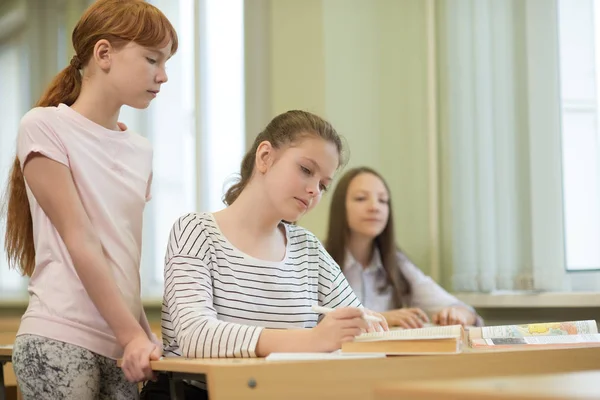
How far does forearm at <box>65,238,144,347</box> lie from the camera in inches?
60.3

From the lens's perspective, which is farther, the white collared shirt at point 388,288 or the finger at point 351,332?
the white collared shirt at point 388,288

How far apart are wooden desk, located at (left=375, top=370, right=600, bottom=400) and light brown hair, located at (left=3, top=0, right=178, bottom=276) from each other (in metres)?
0.96

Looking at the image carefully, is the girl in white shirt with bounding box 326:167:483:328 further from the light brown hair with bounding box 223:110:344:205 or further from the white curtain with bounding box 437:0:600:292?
the light brown hair with bounding box 223:110:344:205

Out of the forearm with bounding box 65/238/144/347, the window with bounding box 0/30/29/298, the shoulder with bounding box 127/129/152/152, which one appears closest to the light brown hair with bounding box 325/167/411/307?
the shoulder with bounding box 127/129/152/152

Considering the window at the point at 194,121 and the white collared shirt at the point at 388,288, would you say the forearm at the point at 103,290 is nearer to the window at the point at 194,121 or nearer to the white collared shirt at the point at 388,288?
the white collared shirt at the point at 388,288

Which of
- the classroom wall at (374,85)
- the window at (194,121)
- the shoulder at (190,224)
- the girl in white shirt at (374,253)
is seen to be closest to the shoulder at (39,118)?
the shoulder at (190,224)

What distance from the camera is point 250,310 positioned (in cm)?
163

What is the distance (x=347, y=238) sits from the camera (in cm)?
321

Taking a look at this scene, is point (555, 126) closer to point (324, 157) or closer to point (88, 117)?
point (324, 157)

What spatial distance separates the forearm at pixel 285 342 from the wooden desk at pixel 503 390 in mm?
428

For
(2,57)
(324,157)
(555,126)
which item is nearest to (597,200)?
(555,126)

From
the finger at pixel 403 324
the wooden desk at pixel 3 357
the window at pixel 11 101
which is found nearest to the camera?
the wooden desk at pixel 3 357

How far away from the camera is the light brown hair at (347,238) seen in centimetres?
316

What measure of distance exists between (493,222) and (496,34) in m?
0.69
